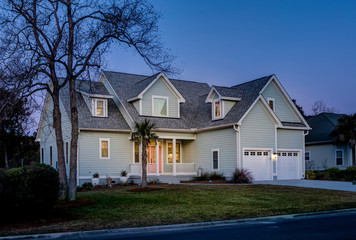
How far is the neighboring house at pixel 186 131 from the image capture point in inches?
1123

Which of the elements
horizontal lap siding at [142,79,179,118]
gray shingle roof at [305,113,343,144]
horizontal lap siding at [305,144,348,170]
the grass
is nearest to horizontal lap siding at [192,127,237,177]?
horizontal lap siding at [142,79,179,118]

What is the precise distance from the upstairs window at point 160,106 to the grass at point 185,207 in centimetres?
1036

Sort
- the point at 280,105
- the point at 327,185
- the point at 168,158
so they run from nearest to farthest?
the point at 327,185
the point at 280,105
the point at 168,158

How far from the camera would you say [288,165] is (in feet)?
102

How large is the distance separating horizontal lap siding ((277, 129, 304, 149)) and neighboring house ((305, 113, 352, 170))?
867 centimetres

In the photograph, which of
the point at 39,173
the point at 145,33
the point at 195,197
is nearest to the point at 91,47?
the point at 145,33

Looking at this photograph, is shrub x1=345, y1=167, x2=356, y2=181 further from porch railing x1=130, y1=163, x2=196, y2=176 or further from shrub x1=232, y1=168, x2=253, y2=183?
porch railing x1=130, y1=163, x2=196, y2=176

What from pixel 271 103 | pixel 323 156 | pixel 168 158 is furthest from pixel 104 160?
pixel 323 156

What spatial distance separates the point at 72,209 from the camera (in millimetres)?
15414

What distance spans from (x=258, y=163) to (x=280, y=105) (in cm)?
562

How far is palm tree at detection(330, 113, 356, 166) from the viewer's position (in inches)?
1438

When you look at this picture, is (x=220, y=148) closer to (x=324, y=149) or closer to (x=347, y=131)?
(x=347, y=131)

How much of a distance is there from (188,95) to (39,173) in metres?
24.4

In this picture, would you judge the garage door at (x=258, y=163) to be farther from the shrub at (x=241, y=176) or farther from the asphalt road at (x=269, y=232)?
the asphalt road at (x=269, y=232)
